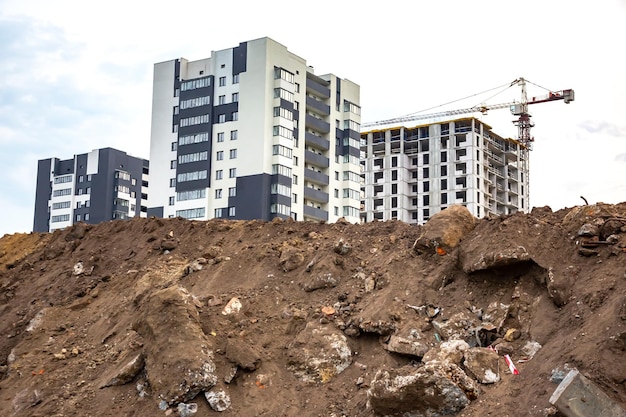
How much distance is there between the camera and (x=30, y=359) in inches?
511

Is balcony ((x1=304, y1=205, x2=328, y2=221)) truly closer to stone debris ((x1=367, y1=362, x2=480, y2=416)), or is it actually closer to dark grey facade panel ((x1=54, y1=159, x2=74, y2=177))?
dark grey facade panel ((x1=54, y1=159, x2=74, y2=177))

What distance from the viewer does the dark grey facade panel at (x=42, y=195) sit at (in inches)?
3585

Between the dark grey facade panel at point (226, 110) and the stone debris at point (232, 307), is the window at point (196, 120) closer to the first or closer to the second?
the dark grey facade panel at point (226, 110)

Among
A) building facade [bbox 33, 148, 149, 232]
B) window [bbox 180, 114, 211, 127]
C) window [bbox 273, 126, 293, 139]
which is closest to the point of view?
window [bbox 273, 126, 293, 139]

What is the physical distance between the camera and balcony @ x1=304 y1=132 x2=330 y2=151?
66.5 meters

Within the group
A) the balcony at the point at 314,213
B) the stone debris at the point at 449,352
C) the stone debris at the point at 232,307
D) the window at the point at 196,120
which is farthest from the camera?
the balcony at the point at 314,213

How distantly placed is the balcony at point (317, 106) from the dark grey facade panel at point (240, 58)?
782cm

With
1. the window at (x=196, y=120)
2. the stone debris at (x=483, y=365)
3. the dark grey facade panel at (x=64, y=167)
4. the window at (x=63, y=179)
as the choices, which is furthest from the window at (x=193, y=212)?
the stone debris at (x=483, y=365)

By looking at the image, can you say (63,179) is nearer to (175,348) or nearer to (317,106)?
(317,106)

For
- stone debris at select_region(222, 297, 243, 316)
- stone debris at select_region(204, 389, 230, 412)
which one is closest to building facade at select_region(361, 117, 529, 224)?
stone debris at select_region(222, 297, 243, 316)

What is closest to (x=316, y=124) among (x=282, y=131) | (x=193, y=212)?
(x=282, y=131)

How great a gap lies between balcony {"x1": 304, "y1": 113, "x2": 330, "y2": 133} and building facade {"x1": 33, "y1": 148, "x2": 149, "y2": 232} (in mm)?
33263

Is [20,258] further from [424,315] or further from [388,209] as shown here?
[388,209]

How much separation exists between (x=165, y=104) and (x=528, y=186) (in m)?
62.2
